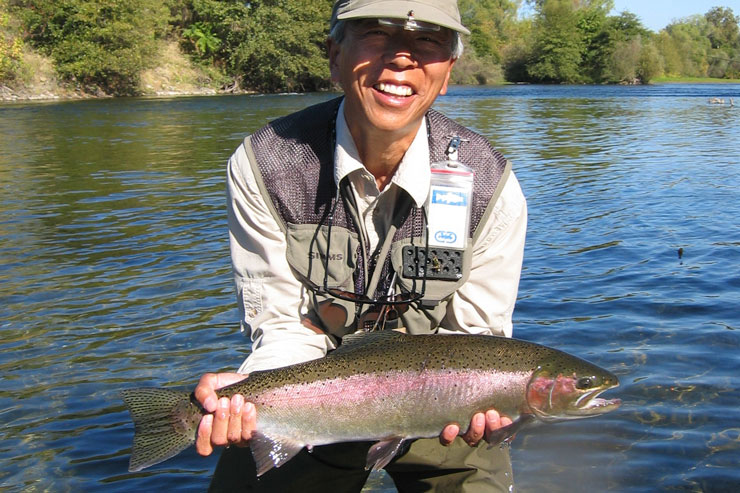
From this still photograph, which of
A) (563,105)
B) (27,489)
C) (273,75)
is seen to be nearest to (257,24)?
(273,75)

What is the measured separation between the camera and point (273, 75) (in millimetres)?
48281

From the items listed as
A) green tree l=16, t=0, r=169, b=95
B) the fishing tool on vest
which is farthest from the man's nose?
green tree l=16, t=0, r=169, b=95

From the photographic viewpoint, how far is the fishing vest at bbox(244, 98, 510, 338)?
2.96 m

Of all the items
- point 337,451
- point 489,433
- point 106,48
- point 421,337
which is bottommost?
point 337,451

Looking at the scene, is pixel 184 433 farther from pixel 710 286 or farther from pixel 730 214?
pixel 730 214

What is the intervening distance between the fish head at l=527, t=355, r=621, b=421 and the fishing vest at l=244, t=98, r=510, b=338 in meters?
0.53

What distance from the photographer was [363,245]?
2.99 m

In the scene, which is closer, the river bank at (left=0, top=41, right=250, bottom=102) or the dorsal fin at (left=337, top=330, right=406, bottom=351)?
the dorsal fin at (left=337, top=330, right=406, bottom=351)

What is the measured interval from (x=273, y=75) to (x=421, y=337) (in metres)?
47.3

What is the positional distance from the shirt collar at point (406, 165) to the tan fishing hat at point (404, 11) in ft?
1.45

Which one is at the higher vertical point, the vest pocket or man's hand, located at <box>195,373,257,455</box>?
the vest pocket

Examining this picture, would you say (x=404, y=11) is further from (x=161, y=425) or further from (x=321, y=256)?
(x=161, y=425)

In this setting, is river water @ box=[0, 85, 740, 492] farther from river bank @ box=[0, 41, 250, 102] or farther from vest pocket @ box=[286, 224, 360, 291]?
river bank @ box=[0, 41, 250, 102]

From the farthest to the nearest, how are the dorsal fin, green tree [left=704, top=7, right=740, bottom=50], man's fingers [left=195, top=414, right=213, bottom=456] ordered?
green tree [left=704, top=7, right=740, bottom=50] → the dorsal fin → man's fingers [left=195, top=414, right=213, bottom=456]
